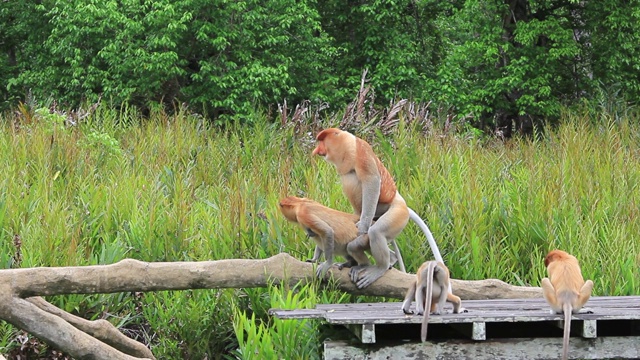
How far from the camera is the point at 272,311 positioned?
536 cm

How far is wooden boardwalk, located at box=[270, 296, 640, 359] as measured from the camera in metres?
5.13

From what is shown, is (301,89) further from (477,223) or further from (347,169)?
(347,169)

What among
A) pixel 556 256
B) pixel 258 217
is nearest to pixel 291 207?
pixel 556 256

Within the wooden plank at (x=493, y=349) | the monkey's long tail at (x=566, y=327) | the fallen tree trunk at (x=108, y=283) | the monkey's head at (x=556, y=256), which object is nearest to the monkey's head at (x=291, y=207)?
the fallen tree trunk at (x=108, y=283)

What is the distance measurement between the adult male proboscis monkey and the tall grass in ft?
1.63

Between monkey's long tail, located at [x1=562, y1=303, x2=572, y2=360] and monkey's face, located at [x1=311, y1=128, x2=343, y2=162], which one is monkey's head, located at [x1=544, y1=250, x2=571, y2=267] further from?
monkey's face, located at [x1=311, y1=128, x2=343, y2=162]

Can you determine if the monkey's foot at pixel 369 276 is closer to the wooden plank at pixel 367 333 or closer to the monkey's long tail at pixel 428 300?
the wooden plank at pixel 367 333

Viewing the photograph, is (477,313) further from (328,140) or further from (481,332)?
(328,140)

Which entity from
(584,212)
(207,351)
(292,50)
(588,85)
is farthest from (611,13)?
(207,351)

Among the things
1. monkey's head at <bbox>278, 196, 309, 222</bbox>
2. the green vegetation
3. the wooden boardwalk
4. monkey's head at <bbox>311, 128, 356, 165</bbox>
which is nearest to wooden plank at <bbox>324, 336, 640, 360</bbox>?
the wooden boardwalk

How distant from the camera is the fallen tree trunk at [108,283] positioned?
17.6 feet

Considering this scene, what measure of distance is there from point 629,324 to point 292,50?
15.4m

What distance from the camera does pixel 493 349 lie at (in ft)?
17.9

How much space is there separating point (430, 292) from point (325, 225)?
86 cm
